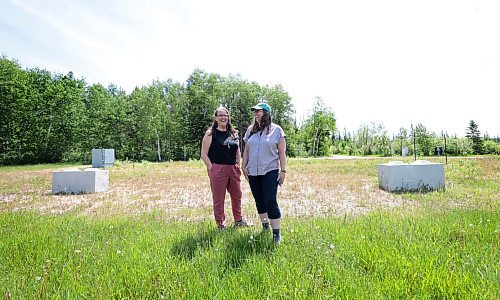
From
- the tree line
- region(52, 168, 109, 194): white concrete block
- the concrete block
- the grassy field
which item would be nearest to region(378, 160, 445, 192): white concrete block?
the grassy field

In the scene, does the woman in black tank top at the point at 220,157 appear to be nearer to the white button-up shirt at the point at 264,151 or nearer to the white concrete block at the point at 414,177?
the white button-up shirt at the point at 264,151

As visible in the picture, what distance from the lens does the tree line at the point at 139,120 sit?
133 ft

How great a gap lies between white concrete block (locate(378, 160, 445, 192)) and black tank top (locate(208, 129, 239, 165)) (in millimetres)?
6913

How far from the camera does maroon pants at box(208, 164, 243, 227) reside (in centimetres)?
496

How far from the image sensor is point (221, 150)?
505 cm

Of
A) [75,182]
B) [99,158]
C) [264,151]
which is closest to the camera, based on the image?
[264,151]

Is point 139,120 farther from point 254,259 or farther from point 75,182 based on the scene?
point 254,259

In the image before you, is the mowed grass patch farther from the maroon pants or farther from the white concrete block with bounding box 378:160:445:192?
the white concrete block with bounding box 378:160:445:192

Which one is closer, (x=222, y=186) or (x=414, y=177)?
(x=222, y=186)

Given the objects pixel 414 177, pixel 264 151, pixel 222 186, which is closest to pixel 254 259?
pixel 264 151

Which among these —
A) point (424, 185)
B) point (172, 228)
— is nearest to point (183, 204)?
point (172, 228)

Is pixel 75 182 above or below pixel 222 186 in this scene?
below

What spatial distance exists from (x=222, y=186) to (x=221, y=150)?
598mm

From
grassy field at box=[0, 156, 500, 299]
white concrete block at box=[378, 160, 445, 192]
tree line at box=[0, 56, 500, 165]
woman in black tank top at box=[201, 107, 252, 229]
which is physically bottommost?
grassy field at box=[0, 156, 500, 299]
